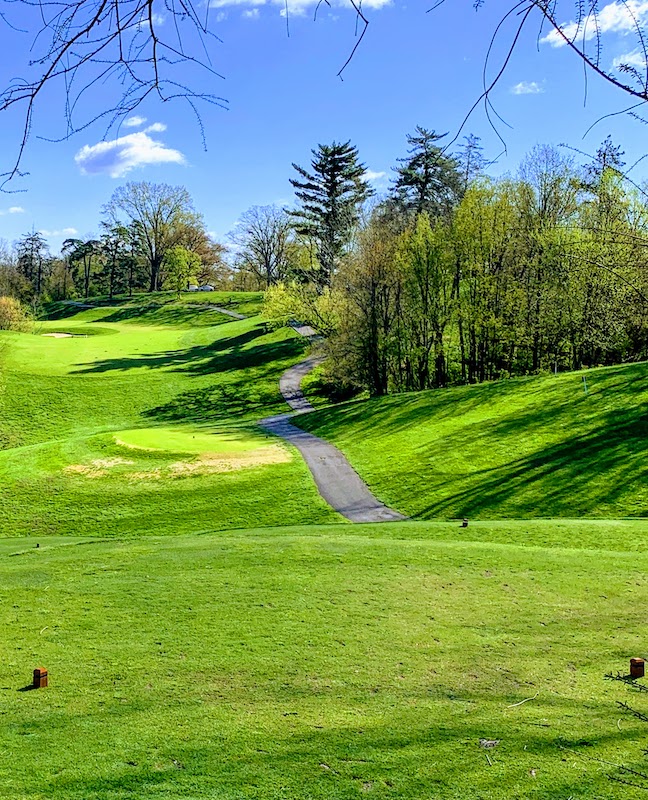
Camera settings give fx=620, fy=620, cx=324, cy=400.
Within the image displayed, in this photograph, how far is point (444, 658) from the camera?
5.75 metres

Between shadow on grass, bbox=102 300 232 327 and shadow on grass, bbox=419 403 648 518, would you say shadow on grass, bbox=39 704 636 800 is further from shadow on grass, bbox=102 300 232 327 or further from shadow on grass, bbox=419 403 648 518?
shadow on grass, bbox=102 300 232 327

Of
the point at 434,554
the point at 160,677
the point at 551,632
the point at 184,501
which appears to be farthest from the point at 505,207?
the point at 160,677

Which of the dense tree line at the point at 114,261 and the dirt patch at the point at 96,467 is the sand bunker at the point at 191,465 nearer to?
the dirt patch at the point at 96,467

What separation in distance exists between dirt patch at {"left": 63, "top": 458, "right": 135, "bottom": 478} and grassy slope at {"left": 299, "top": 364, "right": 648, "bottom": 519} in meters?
9.32

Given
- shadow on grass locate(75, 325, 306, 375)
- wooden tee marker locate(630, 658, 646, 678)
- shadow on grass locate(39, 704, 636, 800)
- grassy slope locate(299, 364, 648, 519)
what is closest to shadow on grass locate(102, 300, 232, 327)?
shadow on grass locate(75, 325, 306, 375)

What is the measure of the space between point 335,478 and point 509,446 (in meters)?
6.56

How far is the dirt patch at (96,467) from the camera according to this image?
78.5 ft

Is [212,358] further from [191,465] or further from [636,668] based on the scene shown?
[636,668]

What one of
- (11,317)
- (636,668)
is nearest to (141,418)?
(11,317)

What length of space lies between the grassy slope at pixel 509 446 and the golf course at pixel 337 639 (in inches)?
5.6

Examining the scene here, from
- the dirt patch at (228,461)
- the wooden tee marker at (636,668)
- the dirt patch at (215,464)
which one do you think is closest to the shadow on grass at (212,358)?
the dirt patch at (228,461)

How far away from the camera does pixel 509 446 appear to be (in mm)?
22984

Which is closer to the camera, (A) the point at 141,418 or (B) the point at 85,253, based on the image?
(A) the point at 141,418

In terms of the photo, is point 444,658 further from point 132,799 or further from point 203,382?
point 203,382
